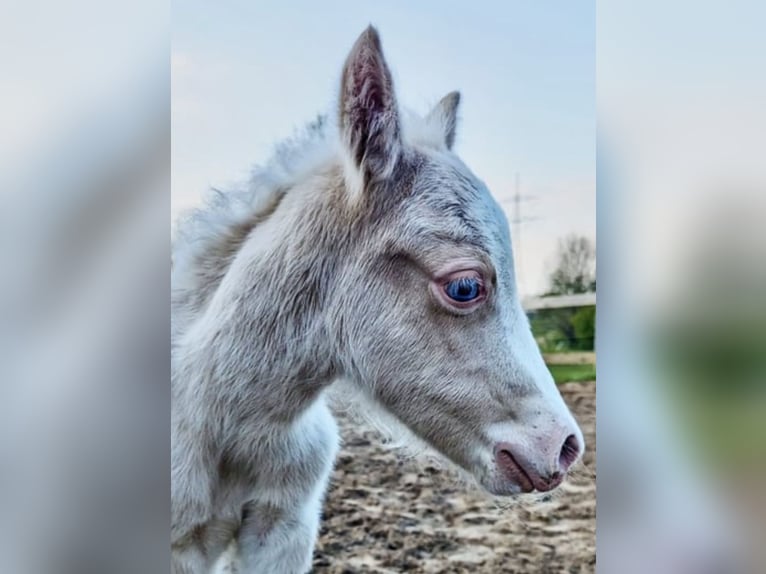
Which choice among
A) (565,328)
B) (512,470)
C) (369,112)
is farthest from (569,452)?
(369,112)

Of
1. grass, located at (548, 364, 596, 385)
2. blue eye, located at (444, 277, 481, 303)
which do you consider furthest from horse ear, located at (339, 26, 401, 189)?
grass, located at (548, 364, 596, 385)

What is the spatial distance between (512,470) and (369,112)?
961 mm

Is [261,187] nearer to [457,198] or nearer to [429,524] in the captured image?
[457,198]

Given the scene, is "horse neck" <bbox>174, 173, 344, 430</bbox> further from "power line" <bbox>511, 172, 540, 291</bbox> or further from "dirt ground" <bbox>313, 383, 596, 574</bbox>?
"power line" <bbox>511, 172, 540, 291</bbox>

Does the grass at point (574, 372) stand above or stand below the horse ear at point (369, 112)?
below

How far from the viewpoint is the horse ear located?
191 cm

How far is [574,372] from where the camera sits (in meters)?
2.06

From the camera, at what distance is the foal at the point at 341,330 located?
6.42 feet

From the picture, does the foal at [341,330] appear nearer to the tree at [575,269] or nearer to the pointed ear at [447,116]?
the pointed ear at [447,116]
